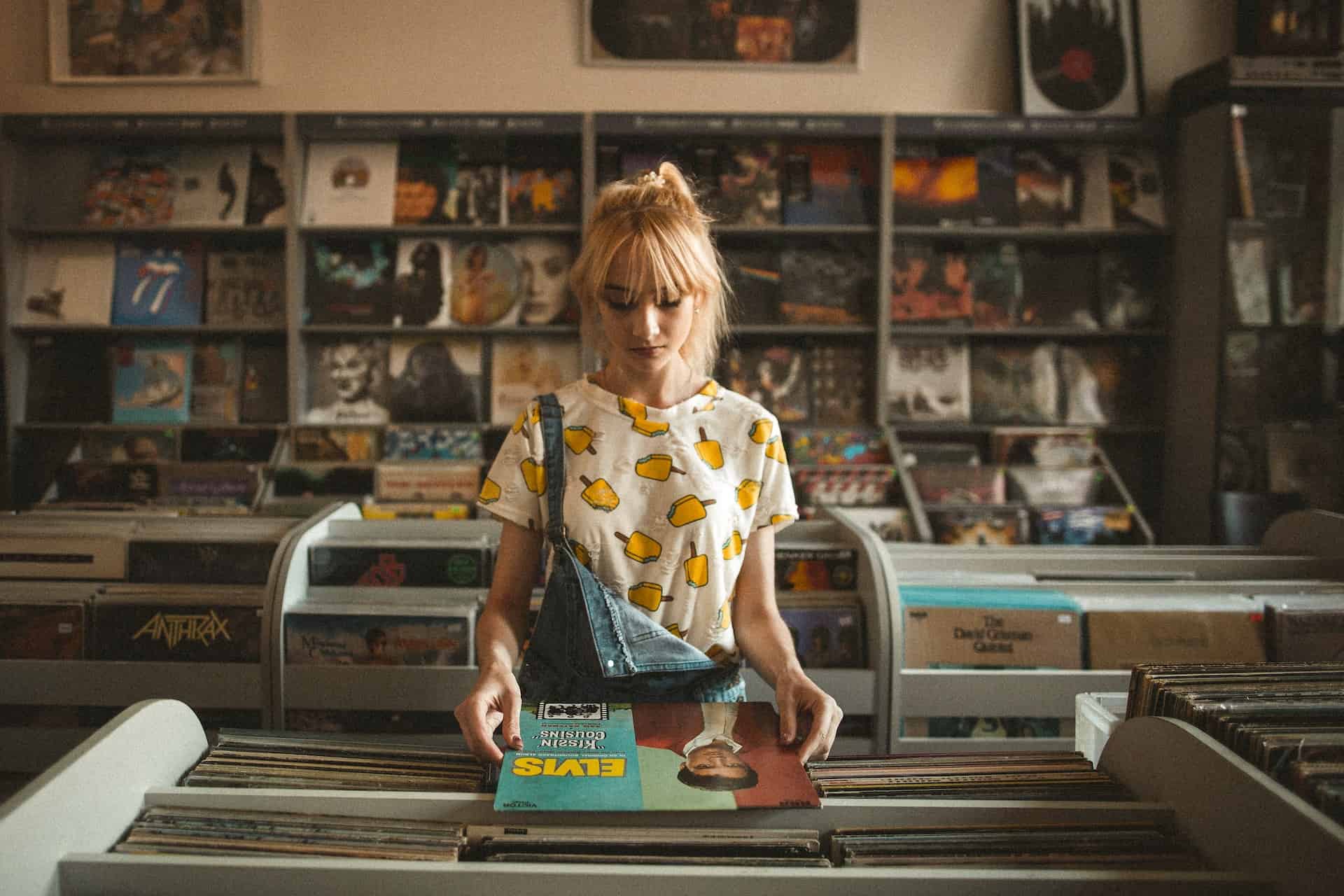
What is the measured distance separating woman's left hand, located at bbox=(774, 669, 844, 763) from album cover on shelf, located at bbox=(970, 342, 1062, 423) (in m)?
3.46

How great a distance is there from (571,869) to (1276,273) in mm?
4203

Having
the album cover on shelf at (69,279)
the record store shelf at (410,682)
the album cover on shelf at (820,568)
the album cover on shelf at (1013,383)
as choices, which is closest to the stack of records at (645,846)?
the record store shelf at (410,682)

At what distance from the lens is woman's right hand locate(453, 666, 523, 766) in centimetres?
94

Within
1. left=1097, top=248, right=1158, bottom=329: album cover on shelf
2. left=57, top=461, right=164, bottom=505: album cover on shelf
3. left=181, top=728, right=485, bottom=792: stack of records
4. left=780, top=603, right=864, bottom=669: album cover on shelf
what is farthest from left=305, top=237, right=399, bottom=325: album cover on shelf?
left=181, top=728, right=485, bottom=792: stack of records

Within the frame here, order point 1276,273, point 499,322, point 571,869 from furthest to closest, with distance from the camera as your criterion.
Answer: point 499,322, point 1276,273, point 571,869

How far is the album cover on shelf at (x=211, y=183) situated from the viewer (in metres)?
4.12

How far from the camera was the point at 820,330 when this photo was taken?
13.4 ft

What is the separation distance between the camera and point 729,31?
4207 millimetres

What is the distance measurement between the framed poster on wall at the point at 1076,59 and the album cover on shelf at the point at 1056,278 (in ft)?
2.12

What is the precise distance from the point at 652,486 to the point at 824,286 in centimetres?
314

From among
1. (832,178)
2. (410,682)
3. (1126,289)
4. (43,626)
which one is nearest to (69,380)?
(43,626)

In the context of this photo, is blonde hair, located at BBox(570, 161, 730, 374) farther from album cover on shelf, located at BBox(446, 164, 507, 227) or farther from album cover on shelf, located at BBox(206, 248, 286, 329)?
album cover on shelf, located at BBox(206, 248, 286, 329)

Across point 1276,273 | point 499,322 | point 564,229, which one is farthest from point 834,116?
point 1276,273

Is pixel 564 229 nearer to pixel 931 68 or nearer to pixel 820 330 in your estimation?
pixel 820 330
